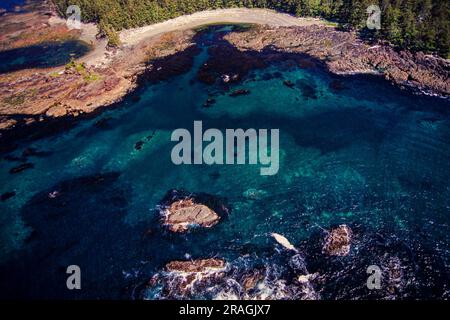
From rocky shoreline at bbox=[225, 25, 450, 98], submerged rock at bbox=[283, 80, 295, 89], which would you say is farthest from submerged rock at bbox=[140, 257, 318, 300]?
rocky shoreline at bbox=[225, 25, 450, 98]

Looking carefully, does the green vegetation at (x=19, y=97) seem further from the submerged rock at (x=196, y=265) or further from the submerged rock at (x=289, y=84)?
the submerged rock at (x=196, y=265)

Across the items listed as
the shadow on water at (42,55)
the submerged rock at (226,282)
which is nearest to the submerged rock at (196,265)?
the submerged rock at (226,282)

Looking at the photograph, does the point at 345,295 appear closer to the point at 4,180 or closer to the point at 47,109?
the point at 4,180

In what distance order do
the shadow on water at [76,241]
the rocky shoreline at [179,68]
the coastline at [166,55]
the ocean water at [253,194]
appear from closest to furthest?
the shadow on water at [76,241] < the ocean water at [253,194] < the rocky shoreline at [179,68] < the coastline at [166,55]

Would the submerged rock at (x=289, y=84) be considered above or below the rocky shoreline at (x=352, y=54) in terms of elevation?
below

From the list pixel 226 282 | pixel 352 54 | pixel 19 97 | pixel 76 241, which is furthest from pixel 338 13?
pixel 76 241

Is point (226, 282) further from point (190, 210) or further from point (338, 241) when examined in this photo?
point (338, 241)
